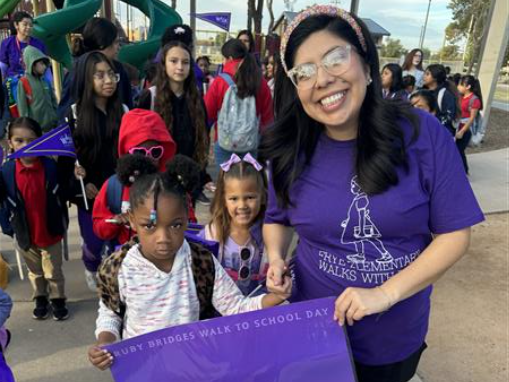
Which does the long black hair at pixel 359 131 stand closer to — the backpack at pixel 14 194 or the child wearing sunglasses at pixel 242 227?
the child wearing sunglasses at pixel 242 227

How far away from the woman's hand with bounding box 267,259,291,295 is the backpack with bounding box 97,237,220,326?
34cm

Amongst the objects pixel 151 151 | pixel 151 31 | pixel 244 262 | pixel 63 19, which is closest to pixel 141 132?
pixel 151 151

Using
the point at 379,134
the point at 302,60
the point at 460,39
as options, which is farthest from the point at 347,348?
the point at 460,39

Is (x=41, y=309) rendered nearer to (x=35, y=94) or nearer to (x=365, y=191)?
(x=365, y=191)

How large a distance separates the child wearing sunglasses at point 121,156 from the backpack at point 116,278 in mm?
908

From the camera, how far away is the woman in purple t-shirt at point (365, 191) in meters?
1.25

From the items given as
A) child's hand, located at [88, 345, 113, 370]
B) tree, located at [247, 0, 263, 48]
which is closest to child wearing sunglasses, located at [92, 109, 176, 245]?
child's hand, located at [88, 345, 113, 370]

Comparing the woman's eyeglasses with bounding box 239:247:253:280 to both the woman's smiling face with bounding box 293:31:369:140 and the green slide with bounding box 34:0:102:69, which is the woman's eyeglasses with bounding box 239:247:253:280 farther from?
the green slide with bounding box 34:0:102:69

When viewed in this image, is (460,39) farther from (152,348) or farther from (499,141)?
(152,348)

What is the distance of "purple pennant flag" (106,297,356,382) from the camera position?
53.2 inches

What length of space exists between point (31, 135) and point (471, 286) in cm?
362

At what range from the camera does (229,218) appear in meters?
2.50

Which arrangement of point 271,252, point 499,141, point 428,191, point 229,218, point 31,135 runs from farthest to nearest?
point 499,141 < point 31,135 < point 229,218 < point 271,252 < point 428,191

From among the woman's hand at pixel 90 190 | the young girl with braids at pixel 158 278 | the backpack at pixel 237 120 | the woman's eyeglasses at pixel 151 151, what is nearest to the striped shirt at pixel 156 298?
the young girl with braids at pixel 158 278
